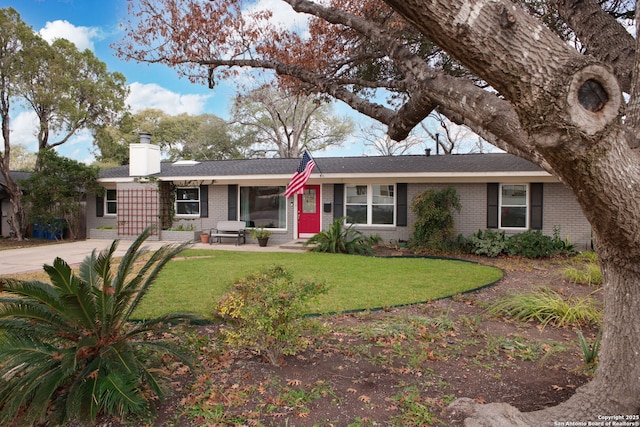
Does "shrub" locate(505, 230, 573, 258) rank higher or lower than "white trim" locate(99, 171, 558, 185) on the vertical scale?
lower

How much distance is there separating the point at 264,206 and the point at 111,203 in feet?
24.1

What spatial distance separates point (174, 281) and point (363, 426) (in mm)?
6364

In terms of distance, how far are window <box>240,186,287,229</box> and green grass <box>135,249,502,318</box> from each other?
337 centimetres

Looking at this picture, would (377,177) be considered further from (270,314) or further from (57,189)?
(57,189)

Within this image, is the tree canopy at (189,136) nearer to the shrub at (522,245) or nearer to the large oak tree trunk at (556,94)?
the shrub at (522,245)

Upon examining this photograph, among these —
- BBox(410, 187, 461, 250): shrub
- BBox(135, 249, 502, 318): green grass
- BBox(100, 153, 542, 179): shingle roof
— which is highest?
BBox(100, 153, 542, 179): shingle roof

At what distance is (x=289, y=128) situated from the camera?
33938mm

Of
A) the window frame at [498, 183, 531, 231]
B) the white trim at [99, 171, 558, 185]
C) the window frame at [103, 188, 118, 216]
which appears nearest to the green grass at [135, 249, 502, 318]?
the white trim at [99, 171, 558, 185]

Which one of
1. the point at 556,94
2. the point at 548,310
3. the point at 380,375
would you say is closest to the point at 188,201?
the point at 548,310

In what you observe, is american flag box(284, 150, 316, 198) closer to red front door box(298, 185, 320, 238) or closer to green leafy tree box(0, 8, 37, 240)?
red front door box(298, 185, 320, 238)

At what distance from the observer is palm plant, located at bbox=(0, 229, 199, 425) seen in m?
3.03

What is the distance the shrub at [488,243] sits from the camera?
12.4 metres

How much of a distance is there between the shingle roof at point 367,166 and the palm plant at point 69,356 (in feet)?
37.1

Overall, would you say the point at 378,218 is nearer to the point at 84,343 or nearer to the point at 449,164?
the point at 449,164
